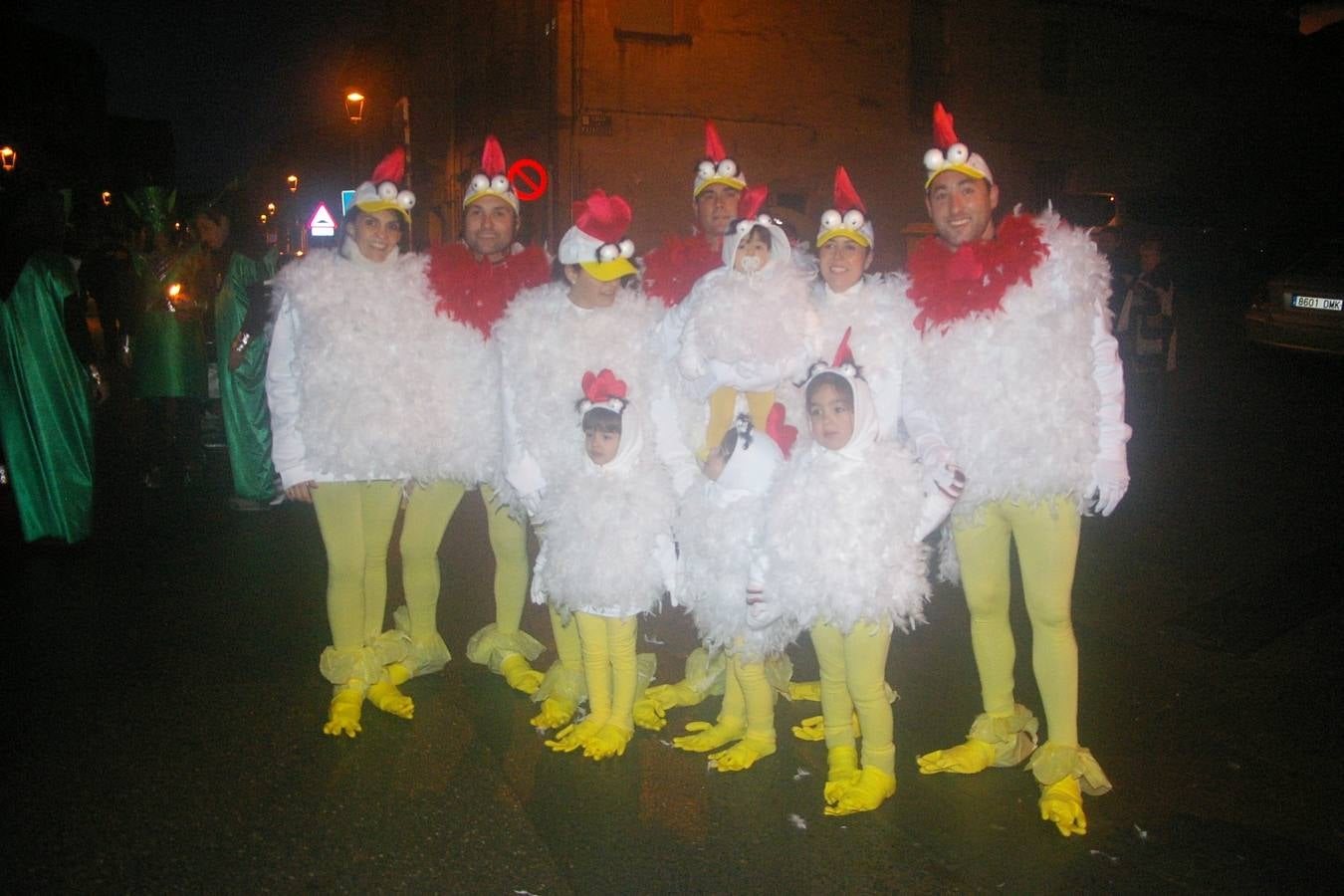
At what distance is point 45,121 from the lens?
159ft

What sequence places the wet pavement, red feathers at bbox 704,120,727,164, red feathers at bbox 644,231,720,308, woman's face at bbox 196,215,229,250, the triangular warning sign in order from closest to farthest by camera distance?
the wet pavement < red feathers at bbox 644,231,720,308 < red feathers at bbox 704,120,727,164 < woman's face at bbox 196,215,229,250 < the triangular warning sign

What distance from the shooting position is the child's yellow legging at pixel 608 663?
4055 millimetres

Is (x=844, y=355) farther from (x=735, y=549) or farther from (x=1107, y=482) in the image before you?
(x=1107, y=482)

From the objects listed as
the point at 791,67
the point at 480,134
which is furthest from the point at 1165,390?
the point at 480,134

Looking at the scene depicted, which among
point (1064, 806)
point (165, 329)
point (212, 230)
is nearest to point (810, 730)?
point (1064, 806)

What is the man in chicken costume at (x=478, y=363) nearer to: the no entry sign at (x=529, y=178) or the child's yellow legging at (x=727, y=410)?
the child's yellow legging at (x=727, y=410)

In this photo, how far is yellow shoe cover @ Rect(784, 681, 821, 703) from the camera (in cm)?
454

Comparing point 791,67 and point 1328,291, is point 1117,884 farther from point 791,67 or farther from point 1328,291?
point 791,67

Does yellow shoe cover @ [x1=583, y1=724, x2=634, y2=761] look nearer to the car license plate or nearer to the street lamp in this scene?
the car license plate

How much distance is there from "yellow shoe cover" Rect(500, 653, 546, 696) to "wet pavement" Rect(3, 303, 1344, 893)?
100 mm

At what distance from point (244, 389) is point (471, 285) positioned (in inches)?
153

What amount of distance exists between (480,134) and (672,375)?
1902 centimetres

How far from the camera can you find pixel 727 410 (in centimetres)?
404

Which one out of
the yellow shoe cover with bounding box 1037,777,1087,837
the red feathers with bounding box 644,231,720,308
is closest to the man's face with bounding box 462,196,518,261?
the red feathers with bounding box 644,231,720,308
